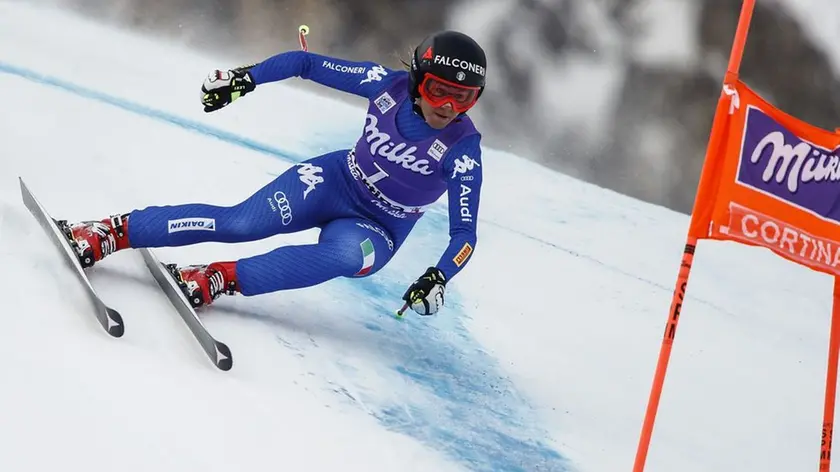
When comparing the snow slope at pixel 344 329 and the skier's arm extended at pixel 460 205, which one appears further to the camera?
the skier's arm extended at pixel 460 205

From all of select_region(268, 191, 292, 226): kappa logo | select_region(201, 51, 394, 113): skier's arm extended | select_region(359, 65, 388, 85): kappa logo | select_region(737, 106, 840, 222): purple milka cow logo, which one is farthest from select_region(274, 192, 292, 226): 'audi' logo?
select_region(737, 106, 840, 222): purple milka cow logo

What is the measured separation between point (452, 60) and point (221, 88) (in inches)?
26.1

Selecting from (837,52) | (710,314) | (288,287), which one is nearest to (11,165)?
(288,287)

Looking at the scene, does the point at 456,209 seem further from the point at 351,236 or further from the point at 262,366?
the point at 262,366

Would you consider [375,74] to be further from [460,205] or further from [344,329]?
[344,329]

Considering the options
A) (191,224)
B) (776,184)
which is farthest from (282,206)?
(776,184)

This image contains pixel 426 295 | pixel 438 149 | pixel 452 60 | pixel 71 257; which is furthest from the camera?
pixel 438 149

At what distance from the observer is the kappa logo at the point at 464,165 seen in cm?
284

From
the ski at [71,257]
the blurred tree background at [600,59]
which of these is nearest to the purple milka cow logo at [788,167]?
the ski at [71,257]

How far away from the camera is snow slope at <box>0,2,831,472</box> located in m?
2.30

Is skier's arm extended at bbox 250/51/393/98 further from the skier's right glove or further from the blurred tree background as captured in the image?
the blurred tree background

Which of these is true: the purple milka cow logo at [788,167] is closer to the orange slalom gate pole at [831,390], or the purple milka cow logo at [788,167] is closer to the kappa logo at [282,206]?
the orange slalom gate pole at [831,390]

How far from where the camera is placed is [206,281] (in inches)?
110

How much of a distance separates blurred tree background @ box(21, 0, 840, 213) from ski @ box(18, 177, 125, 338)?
107 inches
